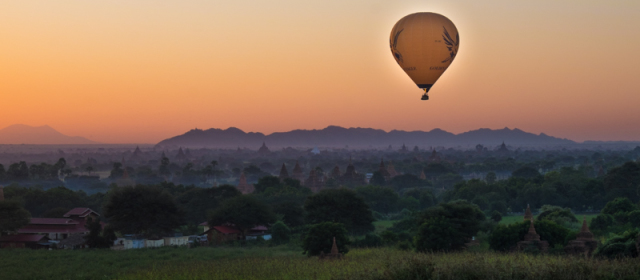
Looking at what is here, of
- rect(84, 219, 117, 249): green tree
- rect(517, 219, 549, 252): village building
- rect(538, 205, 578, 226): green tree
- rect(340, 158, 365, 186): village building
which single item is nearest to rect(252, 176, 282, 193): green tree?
rect(340, 158, 365, 186): village building

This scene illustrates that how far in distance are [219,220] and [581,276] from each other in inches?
1164

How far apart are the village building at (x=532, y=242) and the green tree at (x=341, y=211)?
16726mm

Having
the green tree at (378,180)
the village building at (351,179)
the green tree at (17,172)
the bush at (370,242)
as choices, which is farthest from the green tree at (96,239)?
the green tree at (17,172)

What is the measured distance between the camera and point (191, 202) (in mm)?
53312

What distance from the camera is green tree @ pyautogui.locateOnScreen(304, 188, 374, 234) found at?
44.2 metres

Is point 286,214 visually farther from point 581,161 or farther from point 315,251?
point 581,161

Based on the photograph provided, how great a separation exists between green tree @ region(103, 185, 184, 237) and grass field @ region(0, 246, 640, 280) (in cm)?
597

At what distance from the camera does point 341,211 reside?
44.4 metres

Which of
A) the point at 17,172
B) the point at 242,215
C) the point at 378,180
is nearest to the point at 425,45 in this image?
the point at 242,215

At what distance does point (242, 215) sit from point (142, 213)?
20.7 feet

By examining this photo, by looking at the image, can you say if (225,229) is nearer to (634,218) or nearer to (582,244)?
(582,244)


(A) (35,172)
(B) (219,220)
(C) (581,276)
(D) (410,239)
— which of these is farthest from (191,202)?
(A) (35,172)

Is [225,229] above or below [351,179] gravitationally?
below

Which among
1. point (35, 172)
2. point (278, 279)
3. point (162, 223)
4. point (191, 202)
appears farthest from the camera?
point (35, 172)
